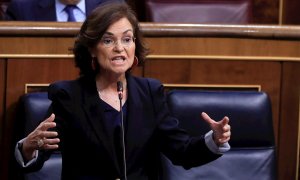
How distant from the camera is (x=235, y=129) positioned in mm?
1358

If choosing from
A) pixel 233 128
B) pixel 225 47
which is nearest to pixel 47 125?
pixel 233 128

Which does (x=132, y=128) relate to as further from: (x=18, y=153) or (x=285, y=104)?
(x=285, y=104)

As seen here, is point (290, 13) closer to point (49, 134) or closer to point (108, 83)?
point (108, 83)

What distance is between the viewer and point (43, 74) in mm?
1404

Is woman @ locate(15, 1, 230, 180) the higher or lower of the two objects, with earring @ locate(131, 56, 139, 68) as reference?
lower

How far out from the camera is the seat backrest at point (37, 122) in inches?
51.1

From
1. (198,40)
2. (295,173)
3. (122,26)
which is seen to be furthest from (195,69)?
(122,26)

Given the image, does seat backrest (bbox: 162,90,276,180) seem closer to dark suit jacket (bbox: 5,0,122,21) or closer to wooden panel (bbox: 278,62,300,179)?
wooden panel (bbox: 278,62,300,179)

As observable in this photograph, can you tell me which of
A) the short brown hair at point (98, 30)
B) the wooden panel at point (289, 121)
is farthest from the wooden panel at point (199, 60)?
the short brown hair at point (98, 30)

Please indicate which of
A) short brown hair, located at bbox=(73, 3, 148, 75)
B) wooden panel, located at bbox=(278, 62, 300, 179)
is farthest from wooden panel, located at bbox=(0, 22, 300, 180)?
short brown hair, located at bbox=(73, 3, 148, 75)

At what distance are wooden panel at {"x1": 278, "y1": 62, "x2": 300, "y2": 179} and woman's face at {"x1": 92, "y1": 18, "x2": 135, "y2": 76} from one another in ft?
1.81

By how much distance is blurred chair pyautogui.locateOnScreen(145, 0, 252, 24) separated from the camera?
1.87m

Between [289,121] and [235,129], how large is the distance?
0.58 feet

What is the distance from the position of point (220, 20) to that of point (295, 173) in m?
0.53
